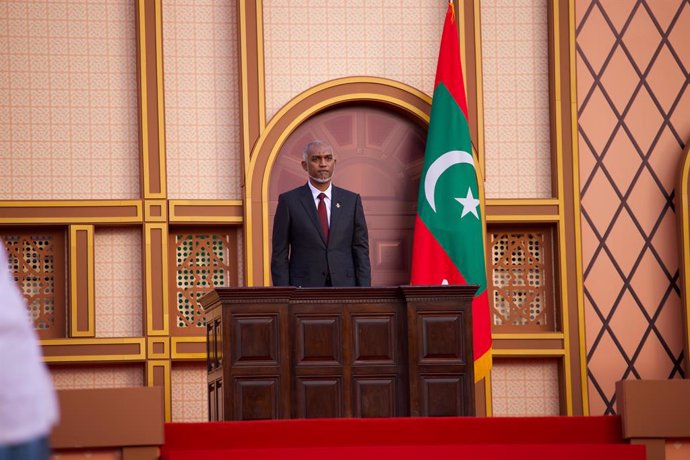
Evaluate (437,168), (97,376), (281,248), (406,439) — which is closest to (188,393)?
(97,376)

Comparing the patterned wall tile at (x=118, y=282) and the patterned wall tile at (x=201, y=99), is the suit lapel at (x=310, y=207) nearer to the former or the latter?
the patterned wall tile at (x=201, y=99)

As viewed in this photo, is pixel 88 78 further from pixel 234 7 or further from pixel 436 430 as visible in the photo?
pixel 436 430

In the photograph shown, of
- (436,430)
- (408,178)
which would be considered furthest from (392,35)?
(436,430)

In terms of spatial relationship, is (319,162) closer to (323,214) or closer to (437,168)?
(323,214)

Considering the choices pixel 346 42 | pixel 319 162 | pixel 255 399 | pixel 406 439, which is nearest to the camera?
pixel 406 439

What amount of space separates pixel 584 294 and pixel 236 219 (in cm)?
224

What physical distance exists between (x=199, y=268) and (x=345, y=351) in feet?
7.82

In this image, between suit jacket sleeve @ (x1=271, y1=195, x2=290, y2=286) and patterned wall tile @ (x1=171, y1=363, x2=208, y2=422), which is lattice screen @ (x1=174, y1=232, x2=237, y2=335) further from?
suit jacket sleeve @ (x1=271, y1=195, x2=290, y2=286)

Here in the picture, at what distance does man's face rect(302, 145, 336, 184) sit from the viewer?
19.2ft

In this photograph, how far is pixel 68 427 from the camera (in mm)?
4277

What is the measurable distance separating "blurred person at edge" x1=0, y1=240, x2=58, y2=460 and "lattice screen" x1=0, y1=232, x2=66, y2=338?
5961 mm

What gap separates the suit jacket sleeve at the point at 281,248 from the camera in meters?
5.96

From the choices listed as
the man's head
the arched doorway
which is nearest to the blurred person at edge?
the man's head

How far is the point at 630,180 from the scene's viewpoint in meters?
7.81
